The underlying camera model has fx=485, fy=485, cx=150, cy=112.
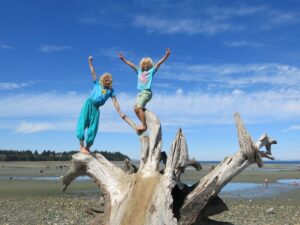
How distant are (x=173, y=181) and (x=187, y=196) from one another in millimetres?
420

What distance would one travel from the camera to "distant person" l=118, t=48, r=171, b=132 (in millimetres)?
10461

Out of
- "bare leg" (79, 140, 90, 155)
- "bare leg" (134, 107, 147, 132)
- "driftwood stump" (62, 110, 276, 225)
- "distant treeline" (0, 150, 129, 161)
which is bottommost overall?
"driftwood stump" (62, 110, 276, 225)

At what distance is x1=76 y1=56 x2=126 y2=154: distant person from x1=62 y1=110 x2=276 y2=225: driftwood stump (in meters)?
0.38

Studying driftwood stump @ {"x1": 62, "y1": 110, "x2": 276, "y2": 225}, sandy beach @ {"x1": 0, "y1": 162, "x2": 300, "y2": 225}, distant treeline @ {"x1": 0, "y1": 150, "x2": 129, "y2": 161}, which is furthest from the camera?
distant treeline @ {"x1": 0, "y1": 150, "x2": 129, "y2": 161}

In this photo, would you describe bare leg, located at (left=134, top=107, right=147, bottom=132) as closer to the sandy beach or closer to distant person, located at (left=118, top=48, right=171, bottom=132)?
distant person, located at (left=118, top=48, right=171, bottom=132)

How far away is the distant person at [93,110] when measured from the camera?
10844mm

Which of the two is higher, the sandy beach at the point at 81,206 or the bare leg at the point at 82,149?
the bare leg at the point at 82,149

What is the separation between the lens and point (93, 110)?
11.0 metres

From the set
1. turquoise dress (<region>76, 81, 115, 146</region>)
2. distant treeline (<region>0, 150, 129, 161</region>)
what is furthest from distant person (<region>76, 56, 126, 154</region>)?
distant treeline (<region>0, 150, 129, 161</region>)

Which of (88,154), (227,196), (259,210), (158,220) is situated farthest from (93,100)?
(227,196)

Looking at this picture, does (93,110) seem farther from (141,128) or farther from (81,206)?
(81,206)

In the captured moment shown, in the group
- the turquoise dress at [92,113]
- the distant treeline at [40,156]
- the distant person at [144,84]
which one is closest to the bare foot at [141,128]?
the distant person at [144,84]

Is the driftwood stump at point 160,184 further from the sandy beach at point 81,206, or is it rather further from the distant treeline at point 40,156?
the distant treeline at point 40,156

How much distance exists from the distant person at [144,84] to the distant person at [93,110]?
1.78 feet
